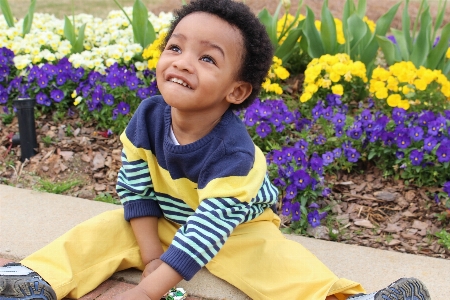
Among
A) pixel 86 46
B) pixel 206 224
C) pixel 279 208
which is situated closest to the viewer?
pixel 206 224

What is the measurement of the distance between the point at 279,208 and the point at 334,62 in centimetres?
112

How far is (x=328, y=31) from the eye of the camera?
3.96 meters

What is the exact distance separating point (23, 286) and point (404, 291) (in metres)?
1.18

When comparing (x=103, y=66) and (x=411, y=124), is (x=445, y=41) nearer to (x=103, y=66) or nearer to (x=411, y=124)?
(x=411, y=124)

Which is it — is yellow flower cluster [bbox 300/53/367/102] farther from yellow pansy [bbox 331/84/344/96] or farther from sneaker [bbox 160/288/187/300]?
sneaker [bbox 160/288/187/300]

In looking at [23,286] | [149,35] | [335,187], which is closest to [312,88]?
[335,187]

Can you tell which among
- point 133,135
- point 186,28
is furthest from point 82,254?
point 186,28

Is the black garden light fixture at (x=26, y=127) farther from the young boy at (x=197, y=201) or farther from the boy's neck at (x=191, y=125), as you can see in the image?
the boy's neck at (x=191, y=125)

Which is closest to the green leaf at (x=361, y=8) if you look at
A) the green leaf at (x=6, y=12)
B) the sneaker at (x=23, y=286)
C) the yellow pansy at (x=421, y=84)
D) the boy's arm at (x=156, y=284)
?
the yellow pansy at (x=421, y=84)

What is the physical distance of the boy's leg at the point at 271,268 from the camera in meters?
2.10

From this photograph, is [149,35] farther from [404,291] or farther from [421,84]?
[404,291]

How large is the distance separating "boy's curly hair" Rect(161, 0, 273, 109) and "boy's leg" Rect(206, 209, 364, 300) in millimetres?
512

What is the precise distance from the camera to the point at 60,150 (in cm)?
364

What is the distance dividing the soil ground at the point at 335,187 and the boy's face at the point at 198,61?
3.69ft
